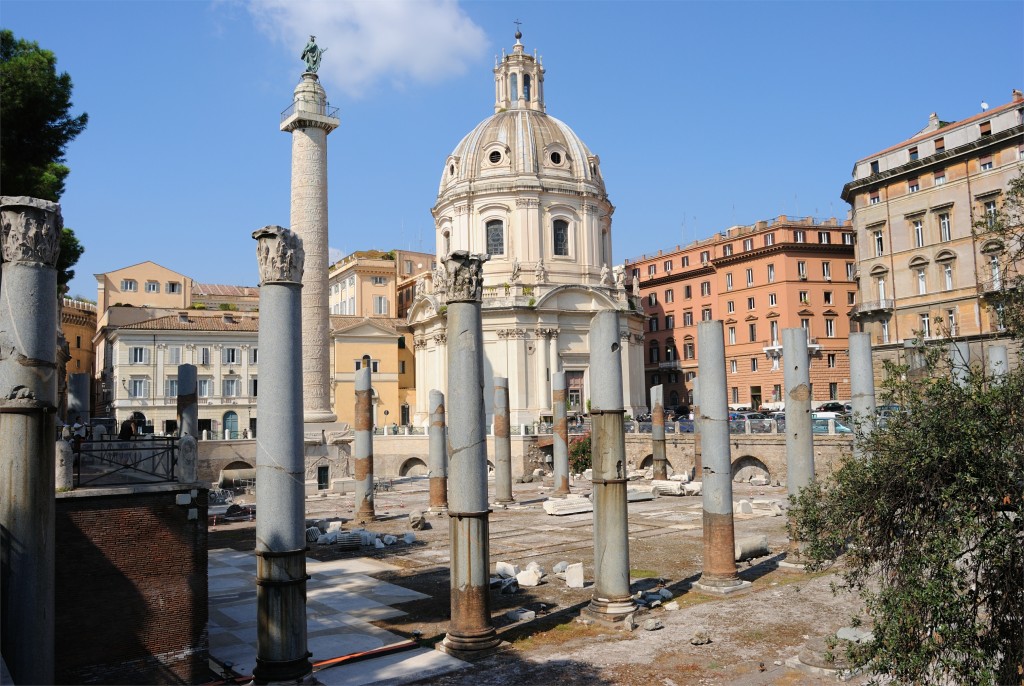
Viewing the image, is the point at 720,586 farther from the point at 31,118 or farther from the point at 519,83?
the point at 519,83

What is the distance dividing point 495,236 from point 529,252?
8.58 ft

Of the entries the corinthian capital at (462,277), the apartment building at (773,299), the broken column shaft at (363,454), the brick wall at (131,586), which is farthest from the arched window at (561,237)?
the brick wall at (131,586)

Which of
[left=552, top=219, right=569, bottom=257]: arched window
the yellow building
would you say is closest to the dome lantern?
[left=552, top=219, right=569, bottom=257]: arched window

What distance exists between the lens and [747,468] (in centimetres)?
3453

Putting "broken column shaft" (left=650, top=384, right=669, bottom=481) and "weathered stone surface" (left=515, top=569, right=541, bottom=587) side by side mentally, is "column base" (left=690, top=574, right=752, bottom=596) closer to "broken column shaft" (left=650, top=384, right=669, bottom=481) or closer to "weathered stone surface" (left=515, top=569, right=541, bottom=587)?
"weathered stone surface" (left=515, top=569, right=541, bottom=587)

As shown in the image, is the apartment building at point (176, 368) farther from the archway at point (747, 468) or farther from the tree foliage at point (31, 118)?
the tree foliage at point (31, 118)

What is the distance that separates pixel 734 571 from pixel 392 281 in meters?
54.4

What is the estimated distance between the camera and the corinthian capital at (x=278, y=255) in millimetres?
9305

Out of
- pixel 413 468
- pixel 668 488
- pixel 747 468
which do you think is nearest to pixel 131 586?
pixel 668 488

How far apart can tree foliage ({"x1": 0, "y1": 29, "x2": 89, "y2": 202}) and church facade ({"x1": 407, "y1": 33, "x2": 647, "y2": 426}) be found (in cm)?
2977

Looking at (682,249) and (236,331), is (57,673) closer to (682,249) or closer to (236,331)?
(236,331)

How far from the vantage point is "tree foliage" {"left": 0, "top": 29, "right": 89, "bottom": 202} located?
1748 cm

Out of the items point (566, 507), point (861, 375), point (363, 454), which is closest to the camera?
point (861, 375)

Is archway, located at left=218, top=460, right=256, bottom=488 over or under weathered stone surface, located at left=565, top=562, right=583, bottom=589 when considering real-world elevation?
over
